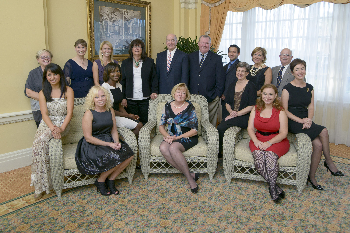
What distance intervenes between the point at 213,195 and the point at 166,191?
20.1 inches

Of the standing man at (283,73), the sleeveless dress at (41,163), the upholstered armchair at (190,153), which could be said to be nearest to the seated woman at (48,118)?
the sleeveless dress at (41,163)

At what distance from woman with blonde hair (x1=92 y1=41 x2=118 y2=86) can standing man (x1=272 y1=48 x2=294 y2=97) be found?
231cm

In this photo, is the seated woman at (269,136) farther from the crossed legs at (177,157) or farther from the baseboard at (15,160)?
the baseboard at (15,160)

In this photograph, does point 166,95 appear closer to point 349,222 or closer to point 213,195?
point 213,195

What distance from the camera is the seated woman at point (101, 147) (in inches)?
113

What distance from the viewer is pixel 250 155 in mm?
3057

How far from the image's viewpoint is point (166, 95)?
379cm

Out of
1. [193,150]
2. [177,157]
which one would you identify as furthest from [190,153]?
[177,157]

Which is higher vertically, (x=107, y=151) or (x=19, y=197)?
(x=107, y=151)

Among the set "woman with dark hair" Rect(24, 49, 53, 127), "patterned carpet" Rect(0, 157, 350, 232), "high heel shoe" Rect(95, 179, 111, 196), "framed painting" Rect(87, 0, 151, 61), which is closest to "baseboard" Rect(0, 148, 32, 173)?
"woman with dark hair" Rect(24, 49, 53, 127)

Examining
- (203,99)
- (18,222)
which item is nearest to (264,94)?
(203,99)

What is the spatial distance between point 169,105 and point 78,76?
1.24 metres

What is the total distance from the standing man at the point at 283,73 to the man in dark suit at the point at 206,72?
0.73 m

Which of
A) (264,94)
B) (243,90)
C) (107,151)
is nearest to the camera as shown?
(107,151)
